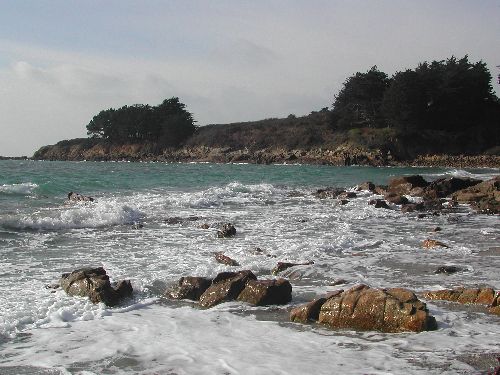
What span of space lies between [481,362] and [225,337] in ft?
9.53

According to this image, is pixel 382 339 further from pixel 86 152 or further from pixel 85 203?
pixel 86 152

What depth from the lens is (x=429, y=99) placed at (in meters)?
77.8

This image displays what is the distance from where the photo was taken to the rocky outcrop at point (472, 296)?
7.75 m

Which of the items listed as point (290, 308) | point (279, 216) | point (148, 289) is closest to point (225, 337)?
point (290, 308)

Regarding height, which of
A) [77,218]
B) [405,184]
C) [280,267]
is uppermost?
[405,184]

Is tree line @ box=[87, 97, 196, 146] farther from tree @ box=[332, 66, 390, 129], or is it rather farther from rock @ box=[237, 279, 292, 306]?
rock @ box=[237, 279, 292, 306]

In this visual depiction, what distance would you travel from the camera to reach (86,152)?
11944 centimetres

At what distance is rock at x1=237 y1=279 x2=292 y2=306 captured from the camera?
8117 millimetres

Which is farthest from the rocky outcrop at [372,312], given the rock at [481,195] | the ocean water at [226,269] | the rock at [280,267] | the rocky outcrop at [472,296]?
the rock at [481,195]

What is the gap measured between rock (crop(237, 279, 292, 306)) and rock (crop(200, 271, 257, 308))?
0.14m

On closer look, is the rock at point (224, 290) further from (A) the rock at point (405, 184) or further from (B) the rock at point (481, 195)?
(A) the rock at point (405, 184)

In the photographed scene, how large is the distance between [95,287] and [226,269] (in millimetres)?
2996

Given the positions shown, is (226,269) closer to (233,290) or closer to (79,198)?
(233,290)

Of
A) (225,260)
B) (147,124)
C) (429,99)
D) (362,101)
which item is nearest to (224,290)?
(225,260)
